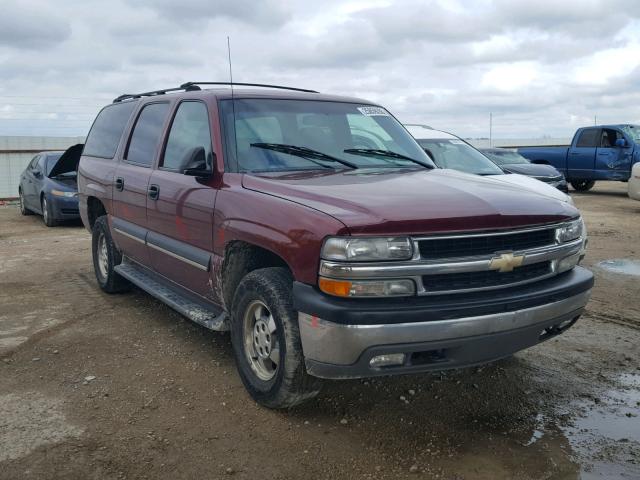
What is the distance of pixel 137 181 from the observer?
5.18 metres

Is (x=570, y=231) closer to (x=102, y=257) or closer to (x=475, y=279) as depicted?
(x=475, y=279)

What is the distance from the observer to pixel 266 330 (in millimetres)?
3617

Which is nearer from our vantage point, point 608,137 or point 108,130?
point 108,130

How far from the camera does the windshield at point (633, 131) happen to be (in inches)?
666

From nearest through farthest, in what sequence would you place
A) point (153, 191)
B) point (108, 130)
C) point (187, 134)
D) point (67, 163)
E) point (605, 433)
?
1. point (605, 433)
2. point (187, 134)
3. point (153, 191)
4. point (108, 130)
5. point (67, 163)

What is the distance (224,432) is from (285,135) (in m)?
2.01

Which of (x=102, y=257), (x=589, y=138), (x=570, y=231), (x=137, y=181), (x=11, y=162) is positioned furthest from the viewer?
(x=11, y=162)

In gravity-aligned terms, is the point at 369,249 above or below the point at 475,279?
above

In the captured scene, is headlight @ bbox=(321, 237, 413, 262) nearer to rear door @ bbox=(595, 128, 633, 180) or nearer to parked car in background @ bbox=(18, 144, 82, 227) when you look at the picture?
parked car in background @ bbox=(18, 144, 82, 227)

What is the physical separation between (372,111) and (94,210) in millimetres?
3289

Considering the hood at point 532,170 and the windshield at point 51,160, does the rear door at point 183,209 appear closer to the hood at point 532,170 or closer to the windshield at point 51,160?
the windshield at point 51,160

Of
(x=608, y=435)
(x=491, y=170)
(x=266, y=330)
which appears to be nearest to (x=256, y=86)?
(x=266, y=330)

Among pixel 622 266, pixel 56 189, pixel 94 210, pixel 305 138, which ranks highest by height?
pixel 305 138

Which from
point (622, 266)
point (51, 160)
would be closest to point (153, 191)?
point (622, 266)
